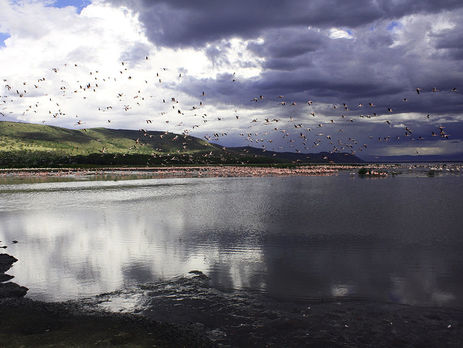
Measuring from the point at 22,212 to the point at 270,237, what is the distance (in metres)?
25.0

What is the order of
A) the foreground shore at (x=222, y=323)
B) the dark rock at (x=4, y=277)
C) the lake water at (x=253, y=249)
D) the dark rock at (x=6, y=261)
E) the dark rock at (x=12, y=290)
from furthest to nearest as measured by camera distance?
the dark rock at (x=6, y=261) → the dark rock at (x=4, y=277) → the lake water at (x=253, y=249) → the dark rock at (x=12, y=290) → the foreground shore at (x=222, y=323)

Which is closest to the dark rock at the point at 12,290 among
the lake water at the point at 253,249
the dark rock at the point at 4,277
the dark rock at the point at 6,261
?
the lake water at the point at 253,249

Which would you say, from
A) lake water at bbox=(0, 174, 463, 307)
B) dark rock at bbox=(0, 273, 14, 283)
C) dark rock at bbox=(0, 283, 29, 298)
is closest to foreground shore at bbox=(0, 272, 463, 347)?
dark rock at bbox=(0, 283, 29, 298)

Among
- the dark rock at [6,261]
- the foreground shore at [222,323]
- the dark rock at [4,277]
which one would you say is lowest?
the dark rock at [4,277]

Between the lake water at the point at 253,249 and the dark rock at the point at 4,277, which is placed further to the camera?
the dark rock at the point at 4,277

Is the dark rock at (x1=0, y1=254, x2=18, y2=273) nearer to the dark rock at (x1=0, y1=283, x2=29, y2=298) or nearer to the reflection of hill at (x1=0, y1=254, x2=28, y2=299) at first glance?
the reflection of hill at (x1=0, y1=254, x2=28, y2=299)

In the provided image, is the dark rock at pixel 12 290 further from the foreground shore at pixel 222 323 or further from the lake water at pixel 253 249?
the foreground shore at pixel 222 323

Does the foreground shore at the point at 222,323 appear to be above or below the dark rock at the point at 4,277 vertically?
above

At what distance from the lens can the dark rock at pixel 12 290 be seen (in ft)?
44.6

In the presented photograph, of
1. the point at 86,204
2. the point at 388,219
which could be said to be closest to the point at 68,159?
the point at 86,204

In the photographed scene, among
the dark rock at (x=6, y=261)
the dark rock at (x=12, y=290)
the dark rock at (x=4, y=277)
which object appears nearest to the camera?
the dark rock at (x=12, y=290)

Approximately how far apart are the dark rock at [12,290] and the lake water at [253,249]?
14.3 inches

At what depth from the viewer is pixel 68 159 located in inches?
6575

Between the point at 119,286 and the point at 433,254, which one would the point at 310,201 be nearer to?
the point at 433,254
